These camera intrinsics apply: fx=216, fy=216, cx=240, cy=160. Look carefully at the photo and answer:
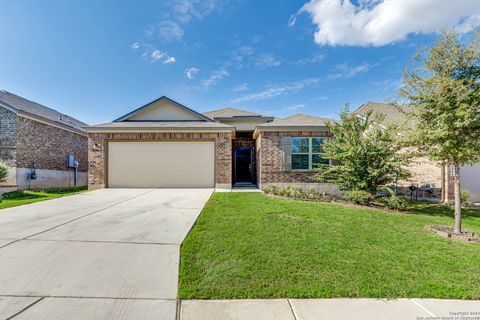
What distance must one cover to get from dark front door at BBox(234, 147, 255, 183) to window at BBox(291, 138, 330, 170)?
407 centimetres

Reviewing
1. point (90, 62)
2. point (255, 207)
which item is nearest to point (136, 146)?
point (90, 62)

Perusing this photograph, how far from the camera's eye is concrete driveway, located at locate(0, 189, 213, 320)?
2396 millimetres

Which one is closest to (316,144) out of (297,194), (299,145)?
(299,145)

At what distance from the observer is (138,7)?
9.40 m

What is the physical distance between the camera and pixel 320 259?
3492 mm

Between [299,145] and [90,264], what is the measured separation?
934 cm

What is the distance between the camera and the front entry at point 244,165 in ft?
46.9

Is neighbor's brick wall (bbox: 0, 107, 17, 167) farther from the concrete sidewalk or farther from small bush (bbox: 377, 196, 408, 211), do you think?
small bush (bbox: 377, 196, 408, 211)

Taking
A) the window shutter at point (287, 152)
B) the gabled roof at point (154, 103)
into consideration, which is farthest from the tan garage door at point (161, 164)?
the window shutter at point (287, 152)

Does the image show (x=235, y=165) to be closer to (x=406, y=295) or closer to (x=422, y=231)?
(x=422, y=231)

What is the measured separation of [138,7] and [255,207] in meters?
9.85

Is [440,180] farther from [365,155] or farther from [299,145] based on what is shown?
[299,145]

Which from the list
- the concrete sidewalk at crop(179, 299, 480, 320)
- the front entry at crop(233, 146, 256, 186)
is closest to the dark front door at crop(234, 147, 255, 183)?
the front entry at crop(233, 146, 256, 186)

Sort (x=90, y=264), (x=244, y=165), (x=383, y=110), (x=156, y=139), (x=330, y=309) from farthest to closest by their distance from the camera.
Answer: (x=383, y=110), (x=244, y=165), (x=156, y=139), (x=90, y=264), (x=330, y=309)
